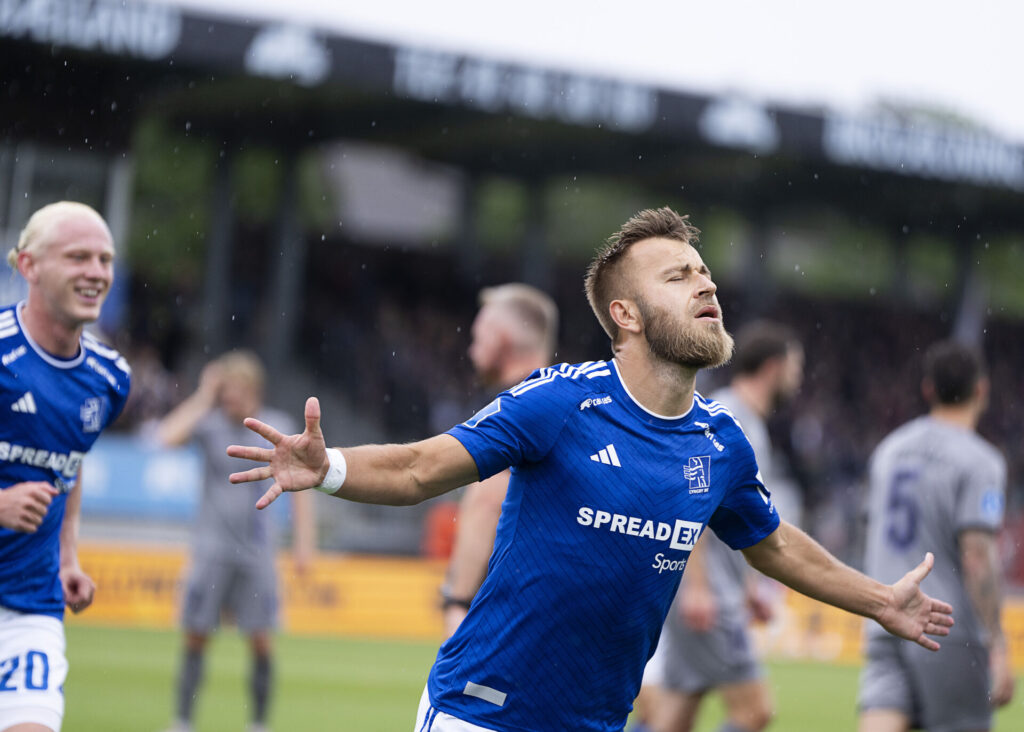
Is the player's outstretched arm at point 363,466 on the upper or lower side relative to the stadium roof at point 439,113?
lower

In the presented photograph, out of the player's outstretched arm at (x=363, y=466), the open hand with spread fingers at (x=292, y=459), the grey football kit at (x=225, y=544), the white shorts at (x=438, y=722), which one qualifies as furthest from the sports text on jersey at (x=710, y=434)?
the grey football kit at (x=225, y=544)

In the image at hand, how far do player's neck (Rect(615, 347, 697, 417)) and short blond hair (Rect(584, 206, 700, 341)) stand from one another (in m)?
0.17

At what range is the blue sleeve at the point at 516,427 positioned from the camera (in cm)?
384

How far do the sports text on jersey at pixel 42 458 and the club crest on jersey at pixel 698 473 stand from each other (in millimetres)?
2468

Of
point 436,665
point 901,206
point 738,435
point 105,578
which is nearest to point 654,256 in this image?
point 738,435

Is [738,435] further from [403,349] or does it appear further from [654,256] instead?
[403,349]

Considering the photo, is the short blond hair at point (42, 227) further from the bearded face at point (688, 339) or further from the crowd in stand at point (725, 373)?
the crowd in stand at point (725, 373)

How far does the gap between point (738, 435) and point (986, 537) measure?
7.75ft

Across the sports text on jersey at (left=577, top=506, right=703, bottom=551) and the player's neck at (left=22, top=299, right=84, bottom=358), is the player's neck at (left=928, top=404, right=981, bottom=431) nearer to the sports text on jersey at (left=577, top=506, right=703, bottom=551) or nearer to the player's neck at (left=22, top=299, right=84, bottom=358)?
the sports text on jersey at (left=577, top=506, right=703, bottom=551)

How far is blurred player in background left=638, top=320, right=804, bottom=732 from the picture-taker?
23.3ft

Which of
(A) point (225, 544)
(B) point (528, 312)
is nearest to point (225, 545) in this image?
(A) point (225, 544)

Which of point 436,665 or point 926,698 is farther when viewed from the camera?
point 926,698

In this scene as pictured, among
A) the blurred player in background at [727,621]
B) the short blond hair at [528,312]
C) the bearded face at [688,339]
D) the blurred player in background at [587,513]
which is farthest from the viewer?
the blurred player in background at [727,621]

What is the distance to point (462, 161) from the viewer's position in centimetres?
2933
